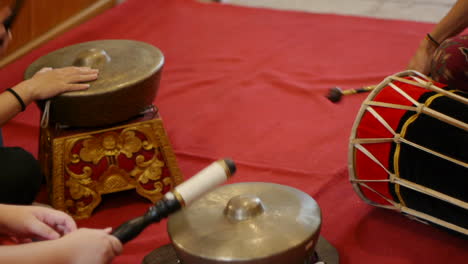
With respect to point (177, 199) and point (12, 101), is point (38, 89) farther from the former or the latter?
point (177, 199)

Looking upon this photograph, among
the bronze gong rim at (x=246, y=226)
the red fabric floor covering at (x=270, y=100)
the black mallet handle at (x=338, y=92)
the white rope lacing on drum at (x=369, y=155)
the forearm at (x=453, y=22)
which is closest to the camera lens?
Result: the bronze gong rim at (x=246, y=226)

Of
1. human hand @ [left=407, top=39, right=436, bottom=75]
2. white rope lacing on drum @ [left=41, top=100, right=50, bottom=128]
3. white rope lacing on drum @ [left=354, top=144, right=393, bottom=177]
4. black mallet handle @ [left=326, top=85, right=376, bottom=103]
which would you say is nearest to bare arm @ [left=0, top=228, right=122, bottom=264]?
white rope lacing on drum @ [left=41, top=100, right=50, bottom=128]

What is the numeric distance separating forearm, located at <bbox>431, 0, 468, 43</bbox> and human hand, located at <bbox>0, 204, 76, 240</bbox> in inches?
43.9

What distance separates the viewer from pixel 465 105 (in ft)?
4.16

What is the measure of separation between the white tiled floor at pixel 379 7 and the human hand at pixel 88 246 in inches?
98.7

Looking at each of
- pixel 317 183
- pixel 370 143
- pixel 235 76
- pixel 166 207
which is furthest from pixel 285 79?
pixel 166 207

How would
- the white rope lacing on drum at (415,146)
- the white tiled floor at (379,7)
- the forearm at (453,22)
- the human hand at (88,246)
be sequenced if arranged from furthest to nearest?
1. the white tiled floor at (379,7)
2. the forearm at (453,22)
3. the white rope lacing on drum at (415,146)
4. the human hand at (88,246)

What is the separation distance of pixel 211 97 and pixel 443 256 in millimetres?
1080

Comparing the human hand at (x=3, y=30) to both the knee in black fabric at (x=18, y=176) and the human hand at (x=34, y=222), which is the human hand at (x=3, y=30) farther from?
the human hand at (x=34, y=222)

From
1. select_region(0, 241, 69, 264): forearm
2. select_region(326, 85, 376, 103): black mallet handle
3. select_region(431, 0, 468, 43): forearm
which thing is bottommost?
select_region(326, 85, 376, 103): black mallet handle

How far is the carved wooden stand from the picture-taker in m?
1.54

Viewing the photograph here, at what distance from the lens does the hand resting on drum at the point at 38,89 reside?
1.42 m

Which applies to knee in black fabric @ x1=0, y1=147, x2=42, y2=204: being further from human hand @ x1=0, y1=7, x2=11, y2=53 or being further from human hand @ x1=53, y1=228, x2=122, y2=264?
human hand @ x1=53, y1=228, x2=122, y2=264

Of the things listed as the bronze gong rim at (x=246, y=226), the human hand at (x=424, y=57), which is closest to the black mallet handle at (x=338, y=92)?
the human hand at (x=424, y=57)
